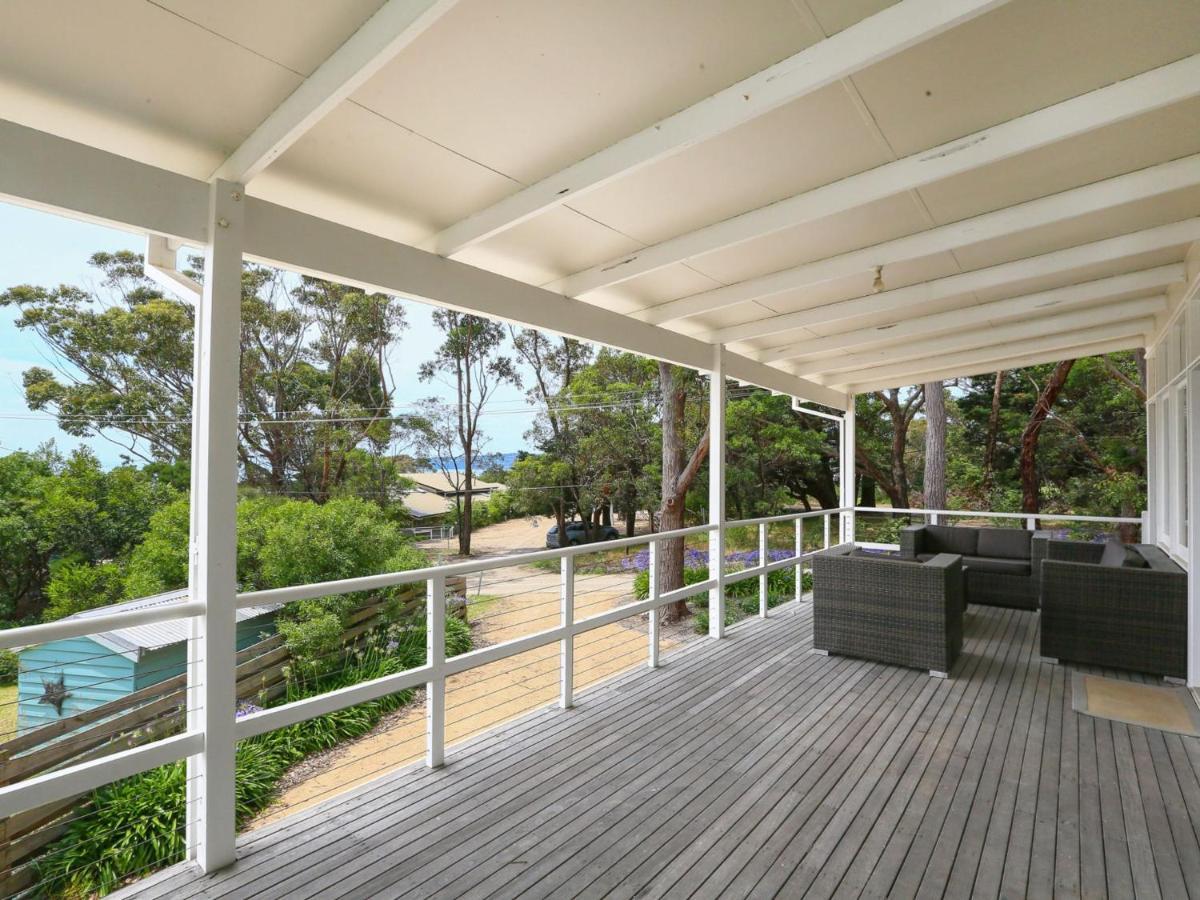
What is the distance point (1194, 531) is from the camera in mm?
3822

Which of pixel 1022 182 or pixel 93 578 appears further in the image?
pixel 93 578

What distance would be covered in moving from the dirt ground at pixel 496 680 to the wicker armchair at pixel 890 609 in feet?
5.15

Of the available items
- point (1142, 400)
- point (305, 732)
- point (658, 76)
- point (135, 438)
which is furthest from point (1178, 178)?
point (135, 438)

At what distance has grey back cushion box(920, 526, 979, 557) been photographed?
21.4ft

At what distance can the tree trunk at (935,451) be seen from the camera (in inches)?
504

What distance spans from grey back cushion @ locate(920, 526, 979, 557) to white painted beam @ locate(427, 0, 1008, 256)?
5868mm

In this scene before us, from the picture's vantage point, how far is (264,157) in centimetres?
212

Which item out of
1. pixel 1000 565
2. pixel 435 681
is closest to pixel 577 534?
pixel 1000 565

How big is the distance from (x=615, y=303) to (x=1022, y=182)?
95.2 inches

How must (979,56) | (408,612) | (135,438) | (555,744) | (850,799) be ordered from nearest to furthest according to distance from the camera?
(979,56), (850,799), (555,744), (408,612), (135,438)

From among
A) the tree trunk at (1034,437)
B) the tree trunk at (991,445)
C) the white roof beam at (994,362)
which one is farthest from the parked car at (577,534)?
the white roof beam at (994,362)

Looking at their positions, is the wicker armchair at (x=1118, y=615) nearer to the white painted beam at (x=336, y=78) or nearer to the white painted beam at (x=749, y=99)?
the white painted beam at (x=749, y=99)

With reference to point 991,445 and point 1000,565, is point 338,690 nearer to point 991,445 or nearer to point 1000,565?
point 1000,565

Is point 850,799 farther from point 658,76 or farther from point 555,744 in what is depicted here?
point 658,76
